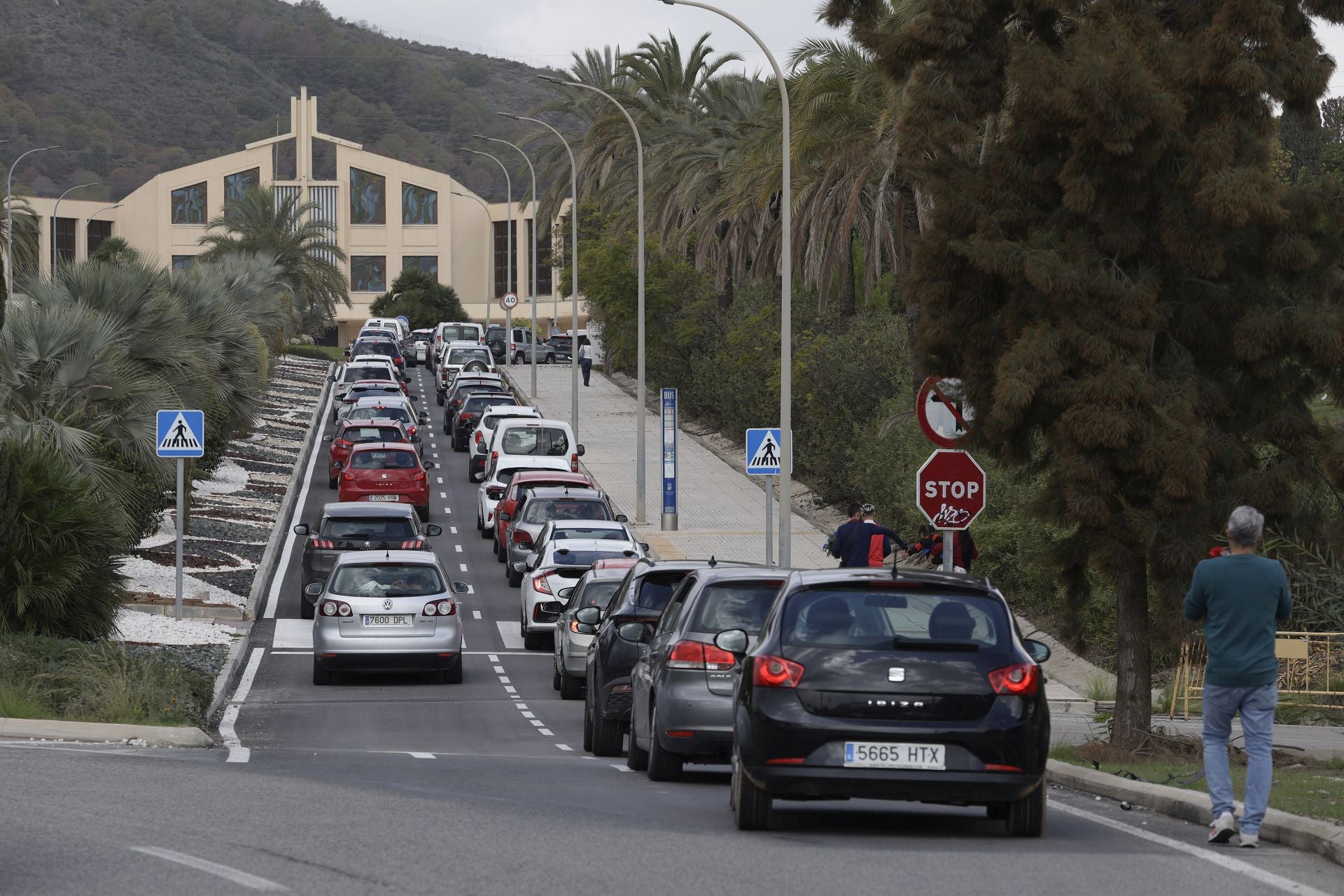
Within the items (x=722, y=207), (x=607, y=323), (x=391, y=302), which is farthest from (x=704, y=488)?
(x=391, y=302)

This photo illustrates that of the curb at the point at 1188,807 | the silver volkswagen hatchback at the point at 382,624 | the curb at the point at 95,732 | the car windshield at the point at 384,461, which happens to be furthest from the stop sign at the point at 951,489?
the car windshield at the point at 384,461

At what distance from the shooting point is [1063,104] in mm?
14531

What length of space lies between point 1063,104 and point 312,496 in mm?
33956

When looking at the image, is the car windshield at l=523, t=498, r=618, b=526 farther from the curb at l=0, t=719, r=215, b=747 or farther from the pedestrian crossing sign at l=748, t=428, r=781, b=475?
the curb at l=0, t=719, r=215, b=747

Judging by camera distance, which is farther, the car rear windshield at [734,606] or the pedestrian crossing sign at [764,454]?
the pedestrian crossing sign at [764,454]

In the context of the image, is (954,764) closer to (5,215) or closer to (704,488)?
(704,488)

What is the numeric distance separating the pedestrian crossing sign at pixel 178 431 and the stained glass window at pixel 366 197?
11153 cm

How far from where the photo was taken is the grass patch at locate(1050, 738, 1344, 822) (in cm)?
1120

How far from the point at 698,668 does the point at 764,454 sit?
14944mm

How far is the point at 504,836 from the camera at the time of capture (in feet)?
32.0

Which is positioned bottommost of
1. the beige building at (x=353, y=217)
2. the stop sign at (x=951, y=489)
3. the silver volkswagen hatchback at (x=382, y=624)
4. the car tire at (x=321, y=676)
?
the car tire at (x=321, y=676)

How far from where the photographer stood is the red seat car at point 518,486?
3591cm

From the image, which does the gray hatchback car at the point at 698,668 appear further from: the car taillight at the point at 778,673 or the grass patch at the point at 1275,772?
the grass patch at the point at 1275,772

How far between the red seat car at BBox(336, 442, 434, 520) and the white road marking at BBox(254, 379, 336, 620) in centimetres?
157
